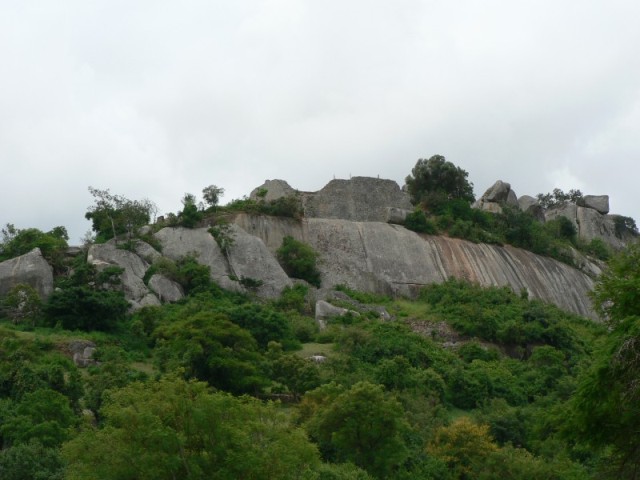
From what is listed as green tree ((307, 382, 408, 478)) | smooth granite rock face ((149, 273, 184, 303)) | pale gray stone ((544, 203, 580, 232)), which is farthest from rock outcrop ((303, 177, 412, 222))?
green tree ((307, 382, 408, 478))

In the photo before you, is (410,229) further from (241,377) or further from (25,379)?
(25,379)

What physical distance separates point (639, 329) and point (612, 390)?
38.3 inches

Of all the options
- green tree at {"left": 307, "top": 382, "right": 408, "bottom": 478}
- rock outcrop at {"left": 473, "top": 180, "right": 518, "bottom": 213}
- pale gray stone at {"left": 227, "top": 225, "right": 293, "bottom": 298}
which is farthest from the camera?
rock outcrop at {"left": 473, "top": 180, "right": 518, "bottom": 213}

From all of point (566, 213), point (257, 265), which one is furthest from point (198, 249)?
point (566, 213)

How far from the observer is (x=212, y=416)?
1875 centimetres

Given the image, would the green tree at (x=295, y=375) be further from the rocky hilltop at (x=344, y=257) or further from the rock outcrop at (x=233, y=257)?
the rock outcrop at (x=233, y=257)

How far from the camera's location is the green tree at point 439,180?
64.2m

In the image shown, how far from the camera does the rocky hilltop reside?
46.3 metres

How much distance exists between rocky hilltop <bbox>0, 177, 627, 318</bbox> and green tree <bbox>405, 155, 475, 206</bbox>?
10.7ft

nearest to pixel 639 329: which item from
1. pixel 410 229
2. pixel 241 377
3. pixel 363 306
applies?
pixel 241 377

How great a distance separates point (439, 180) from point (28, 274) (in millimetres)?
29573

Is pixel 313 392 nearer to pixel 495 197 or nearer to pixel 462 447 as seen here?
pixel 462 447

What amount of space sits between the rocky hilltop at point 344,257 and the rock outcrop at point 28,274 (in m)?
0.05

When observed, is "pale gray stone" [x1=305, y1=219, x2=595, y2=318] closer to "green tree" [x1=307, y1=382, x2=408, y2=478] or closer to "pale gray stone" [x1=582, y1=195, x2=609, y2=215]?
→ "pale gray stone" [x1=582, y1=195, x2=609, y2=215]
